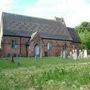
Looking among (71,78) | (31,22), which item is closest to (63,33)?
(31,22)

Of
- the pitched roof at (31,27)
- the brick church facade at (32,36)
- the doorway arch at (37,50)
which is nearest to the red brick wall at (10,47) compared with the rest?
the brick church facade at (32,36)

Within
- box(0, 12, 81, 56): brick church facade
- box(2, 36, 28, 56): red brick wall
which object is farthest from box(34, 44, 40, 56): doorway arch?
box(2, 36, 28, 56): red brick wall

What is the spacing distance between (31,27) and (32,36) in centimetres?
333

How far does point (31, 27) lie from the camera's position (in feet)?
210

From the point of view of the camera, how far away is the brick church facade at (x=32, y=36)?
59281mm

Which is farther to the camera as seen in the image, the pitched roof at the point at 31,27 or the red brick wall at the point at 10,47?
the pitched roof at the point at 31,27

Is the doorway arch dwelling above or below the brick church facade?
below

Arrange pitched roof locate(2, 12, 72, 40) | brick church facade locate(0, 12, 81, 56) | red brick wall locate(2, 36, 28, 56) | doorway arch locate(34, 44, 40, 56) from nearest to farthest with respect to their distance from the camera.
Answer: red brick wall locate(2, 36, 28, 56)
brick church facade locate(0, 12, 81, 56)
pitched roof locate(2, 12, 72, 40)
doorway arch locate(34, 44, 40, 56)

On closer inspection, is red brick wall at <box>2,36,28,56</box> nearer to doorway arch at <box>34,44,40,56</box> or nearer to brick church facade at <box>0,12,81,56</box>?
brick church facade at <box>0,12,81,56</box>

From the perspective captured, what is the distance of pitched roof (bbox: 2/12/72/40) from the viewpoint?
197 ft

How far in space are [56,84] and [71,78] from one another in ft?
5.81

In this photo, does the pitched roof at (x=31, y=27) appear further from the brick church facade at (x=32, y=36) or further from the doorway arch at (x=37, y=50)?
the doorway arch at (x=37, y=50)

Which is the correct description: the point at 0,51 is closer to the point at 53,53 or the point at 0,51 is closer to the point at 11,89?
the point at 53,53

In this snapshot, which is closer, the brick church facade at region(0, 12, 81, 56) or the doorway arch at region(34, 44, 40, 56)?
the brick church facade at region(0, 12, 81, 56)
